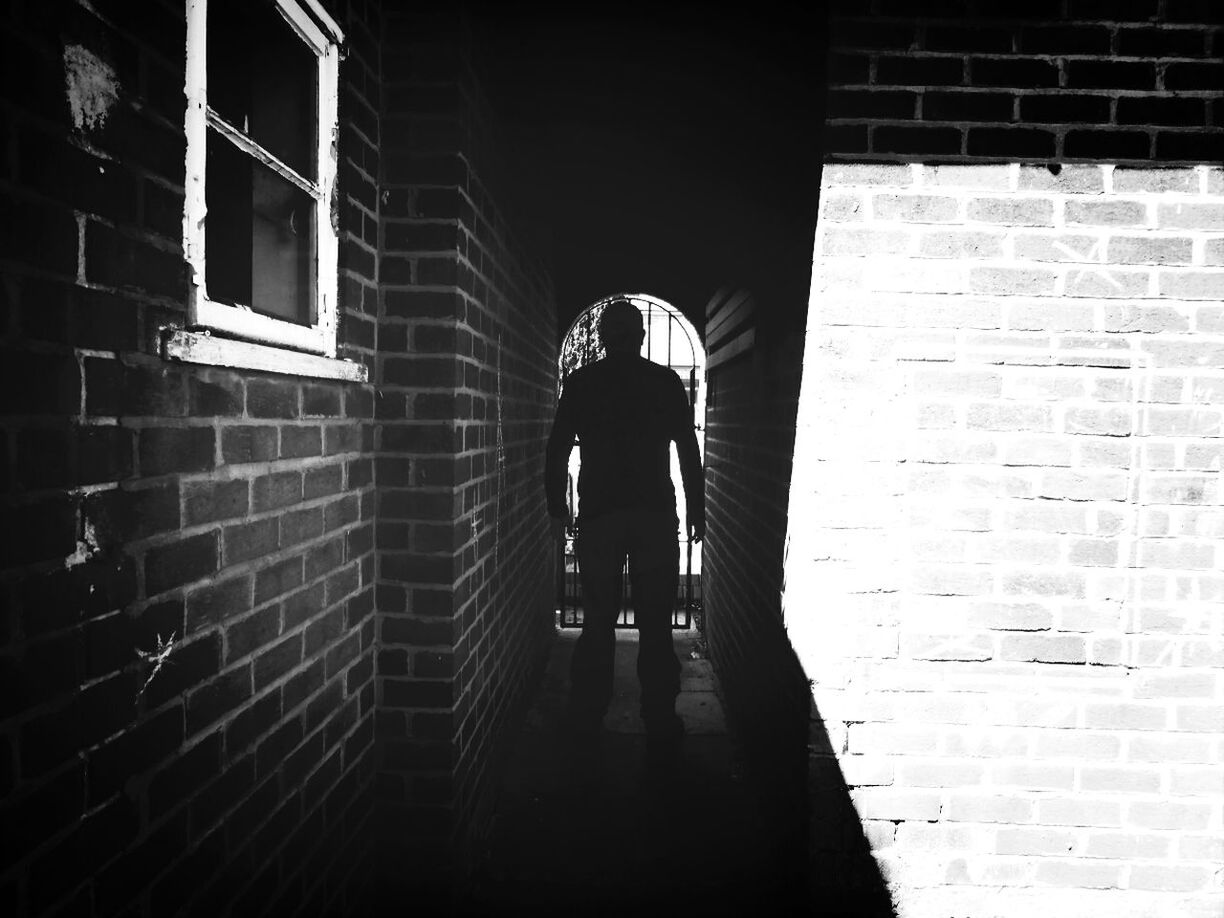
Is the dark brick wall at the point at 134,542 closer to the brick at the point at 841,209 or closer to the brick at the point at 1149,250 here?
the brick at the point at 841,209

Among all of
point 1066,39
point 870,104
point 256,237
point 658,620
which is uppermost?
point 1066,39

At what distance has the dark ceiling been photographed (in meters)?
2.58

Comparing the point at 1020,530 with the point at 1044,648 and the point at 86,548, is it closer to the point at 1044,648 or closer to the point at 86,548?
the point at 1044,648

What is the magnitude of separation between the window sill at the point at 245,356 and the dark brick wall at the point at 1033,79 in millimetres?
1689

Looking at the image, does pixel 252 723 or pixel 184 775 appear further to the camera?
pixel 252 723

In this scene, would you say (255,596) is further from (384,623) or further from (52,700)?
(384,623)

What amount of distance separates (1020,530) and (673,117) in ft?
7.27

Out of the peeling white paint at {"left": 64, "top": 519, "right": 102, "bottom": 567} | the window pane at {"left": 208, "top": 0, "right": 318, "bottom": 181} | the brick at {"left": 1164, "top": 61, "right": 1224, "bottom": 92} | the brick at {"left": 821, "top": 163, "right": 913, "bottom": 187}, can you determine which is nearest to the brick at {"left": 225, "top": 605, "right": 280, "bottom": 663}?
the peeling white paint at {"left": 64, "top": 519, "right": 102, "bottom": 567}

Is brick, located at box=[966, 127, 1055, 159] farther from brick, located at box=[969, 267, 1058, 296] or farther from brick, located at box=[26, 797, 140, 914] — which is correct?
brick, located at box=[26, 797, 140, 914]

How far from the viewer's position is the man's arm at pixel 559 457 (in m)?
3.81

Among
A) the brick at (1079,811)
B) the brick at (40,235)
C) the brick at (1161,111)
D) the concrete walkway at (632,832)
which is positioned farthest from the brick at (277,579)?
the brick at (1161,111)

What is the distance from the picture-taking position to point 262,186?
1.85 meters

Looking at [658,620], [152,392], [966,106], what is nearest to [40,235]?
[152,392]

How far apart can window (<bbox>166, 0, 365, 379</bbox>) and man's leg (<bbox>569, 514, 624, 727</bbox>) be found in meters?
1.79
